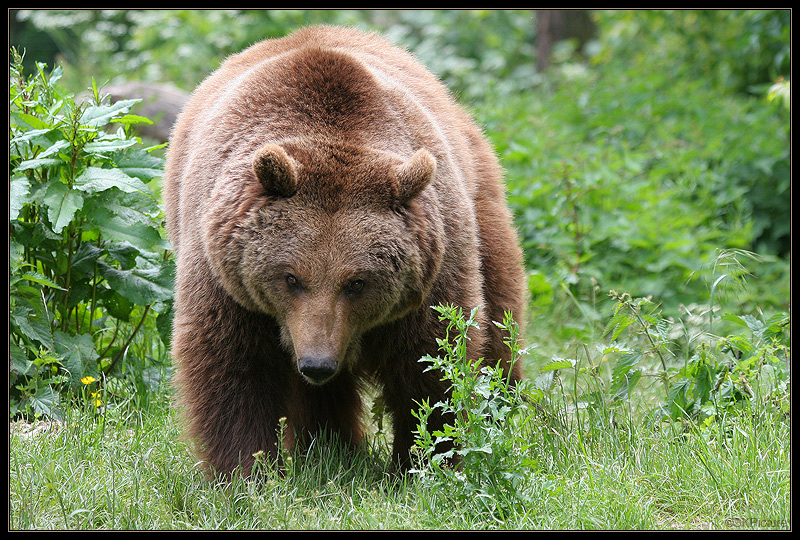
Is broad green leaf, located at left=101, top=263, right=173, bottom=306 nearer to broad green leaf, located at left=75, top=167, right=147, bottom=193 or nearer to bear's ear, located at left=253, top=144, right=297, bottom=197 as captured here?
broad green leaf, located at left=75, top=167, right=147, bottom=193

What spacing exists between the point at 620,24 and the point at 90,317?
40.2 feet

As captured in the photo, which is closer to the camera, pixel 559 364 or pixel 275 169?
pixel 275 169

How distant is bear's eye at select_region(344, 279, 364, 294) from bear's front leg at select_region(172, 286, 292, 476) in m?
0.55

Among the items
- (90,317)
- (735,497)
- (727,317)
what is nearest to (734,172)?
(727,317)

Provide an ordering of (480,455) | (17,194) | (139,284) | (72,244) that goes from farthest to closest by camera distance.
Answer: (139,284)
(72,244)
(17,194)
(480,455)

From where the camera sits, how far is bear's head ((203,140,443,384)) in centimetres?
413

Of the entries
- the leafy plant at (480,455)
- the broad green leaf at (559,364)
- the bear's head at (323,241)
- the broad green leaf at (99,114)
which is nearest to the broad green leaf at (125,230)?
the broad green leaf at (99,114)

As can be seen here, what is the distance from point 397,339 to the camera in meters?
4.65

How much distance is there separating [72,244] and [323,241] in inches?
83.2

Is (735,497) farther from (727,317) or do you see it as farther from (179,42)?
(179,42)

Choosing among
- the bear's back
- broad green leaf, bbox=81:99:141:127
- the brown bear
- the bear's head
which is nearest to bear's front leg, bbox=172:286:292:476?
the brown bear

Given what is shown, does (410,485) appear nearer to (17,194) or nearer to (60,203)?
(60,203)

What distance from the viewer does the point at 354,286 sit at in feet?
13.9

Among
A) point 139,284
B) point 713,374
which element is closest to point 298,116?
point 139,284
